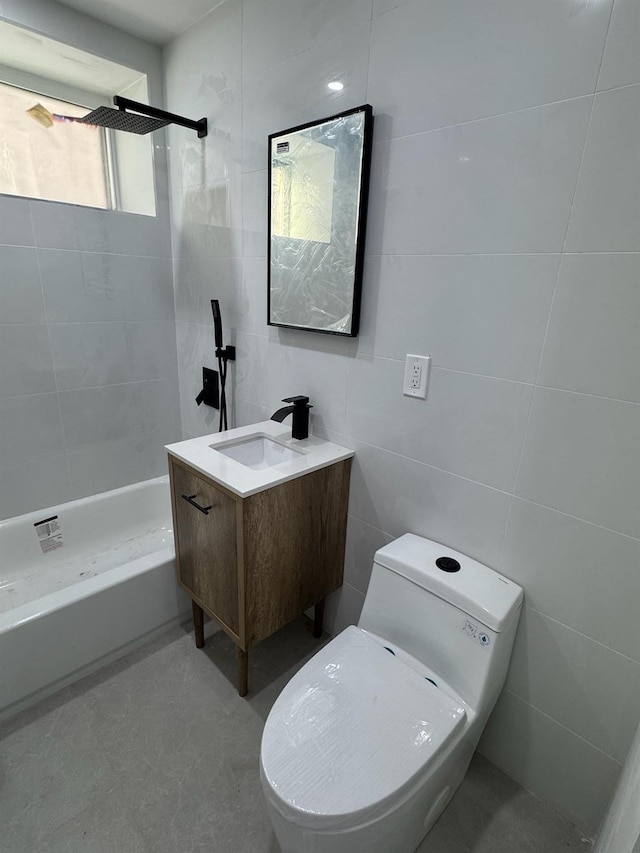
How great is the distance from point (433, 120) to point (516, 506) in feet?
3.46

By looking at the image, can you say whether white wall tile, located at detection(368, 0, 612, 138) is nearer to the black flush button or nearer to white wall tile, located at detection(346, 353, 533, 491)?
white wall tile, located at detection(346, 353, 533, 491)

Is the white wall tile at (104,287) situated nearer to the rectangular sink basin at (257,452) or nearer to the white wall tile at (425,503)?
the rectangular sink basin at (257,452)

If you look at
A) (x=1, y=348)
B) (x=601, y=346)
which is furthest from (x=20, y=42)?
(x=601, y=346)

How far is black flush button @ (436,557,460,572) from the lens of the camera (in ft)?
3.81

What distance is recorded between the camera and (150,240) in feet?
6.73

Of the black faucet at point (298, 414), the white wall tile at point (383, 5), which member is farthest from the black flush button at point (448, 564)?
the white wall tile at point (383, 5)

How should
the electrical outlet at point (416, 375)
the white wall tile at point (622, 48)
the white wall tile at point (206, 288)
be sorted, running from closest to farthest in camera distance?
the white wall tile at point (622, 48), the electrical outlet at point (416, 375), the white wall tile at point (206, 288)

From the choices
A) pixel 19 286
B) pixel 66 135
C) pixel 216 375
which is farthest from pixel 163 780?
pixel 66 135

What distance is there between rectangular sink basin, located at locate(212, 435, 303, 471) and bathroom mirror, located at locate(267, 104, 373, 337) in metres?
0.46

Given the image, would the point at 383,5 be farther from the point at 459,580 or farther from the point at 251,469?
the point at 459,580

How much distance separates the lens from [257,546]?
1.26 metres

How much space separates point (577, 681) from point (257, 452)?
48.4 inches

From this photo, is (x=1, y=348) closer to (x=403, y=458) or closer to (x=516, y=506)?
(x=403, y=458)

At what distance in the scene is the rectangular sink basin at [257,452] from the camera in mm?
1529
